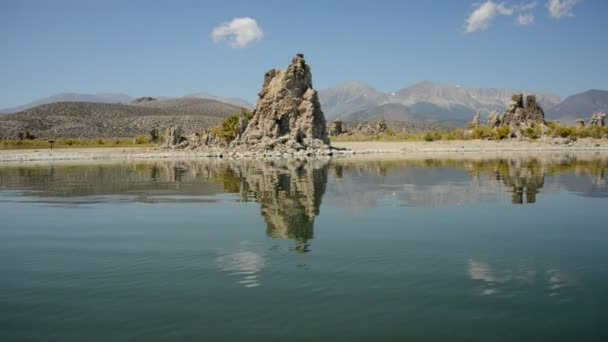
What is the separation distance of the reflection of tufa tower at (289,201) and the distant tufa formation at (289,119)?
92.2ft

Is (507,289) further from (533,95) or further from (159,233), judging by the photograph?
(533,95)

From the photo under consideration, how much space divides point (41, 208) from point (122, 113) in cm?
15103

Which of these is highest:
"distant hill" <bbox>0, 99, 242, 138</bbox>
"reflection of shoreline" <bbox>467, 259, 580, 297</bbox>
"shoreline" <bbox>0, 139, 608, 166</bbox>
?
"distant hill" <bbox>0, 99, 242, 138</bbox>

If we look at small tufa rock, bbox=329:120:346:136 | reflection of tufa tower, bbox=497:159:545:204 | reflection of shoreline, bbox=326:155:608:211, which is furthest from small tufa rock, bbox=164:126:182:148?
reflection of tufa tower, bbox=497:159:545:204

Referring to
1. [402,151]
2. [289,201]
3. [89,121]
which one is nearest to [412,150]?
[402,151]

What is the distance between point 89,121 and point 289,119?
9916cm

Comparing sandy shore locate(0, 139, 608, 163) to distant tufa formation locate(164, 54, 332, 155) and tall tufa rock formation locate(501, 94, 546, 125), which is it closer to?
distant tufa formation locate(164, 54, 332, 155)

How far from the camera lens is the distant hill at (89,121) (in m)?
130

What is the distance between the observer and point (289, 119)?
62.9 m

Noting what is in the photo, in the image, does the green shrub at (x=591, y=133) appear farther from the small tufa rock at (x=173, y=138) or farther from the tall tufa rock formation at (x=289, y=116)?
the small tufa rock at (x=173, y=138)

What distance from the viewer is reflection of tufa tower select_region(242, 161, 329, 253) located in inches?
569

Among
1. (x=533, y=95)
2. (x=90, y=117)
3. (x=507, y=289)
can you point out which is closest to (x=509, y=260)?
(x=507, y=289)

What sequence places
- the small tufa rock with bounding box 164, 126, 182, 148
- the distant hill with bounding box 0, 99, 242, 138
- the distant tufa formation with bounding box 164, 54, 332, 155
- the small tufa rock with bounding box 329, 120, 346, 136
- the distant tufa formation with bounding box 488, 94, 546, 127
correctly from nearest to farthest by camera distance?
the distant tufa formation with bounding box 164, 54, 332, 155 < the small tufa rock with bounding box 164, 126, 182, 148 < the distant tufa formation with bounding box 488, 94, 546, 127 < the small tufa rock with bounding box 329, 120, 346, 136 < the distant hill with bounding box 0, 99, 242, 138

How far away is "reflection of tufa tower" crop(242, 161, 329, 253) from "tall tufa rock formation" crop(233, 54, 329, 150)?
28.3 m
